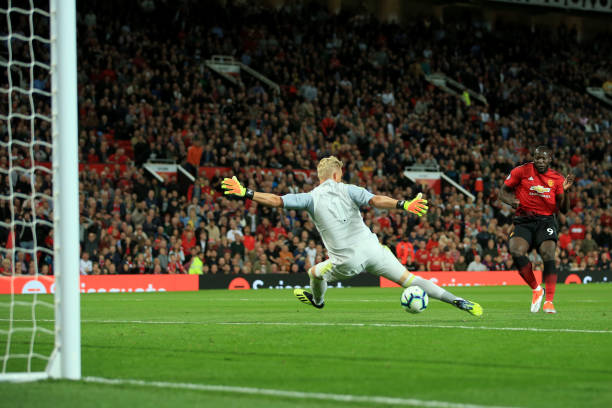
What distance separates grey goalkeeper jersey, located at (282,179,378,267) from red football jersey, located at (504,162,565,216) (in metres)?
3.51

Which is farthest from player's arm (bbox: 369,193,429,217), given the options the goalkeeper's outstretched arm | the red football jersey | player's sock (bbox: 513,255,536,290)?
player's sock (bbox: 513,255,536,290)

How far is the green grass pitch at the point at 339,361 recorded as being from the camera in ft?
18.2

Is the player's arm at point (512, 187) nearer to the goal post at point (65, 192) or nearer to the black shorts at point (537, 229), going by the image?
the black shorts at point (537, 229)

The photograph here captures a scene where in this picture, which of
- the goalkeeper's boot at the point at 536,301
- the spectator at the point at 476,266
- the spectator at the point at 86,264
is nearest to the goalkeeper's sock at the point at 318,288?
the goalkeeper's boot at the point at 536,301

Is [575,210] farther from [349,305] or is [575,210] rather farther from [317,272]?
[317,272]

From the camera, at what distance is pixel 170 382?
624 centimetres

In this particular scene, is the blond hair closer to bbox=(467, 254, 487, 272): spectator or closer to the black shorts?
the black shorts

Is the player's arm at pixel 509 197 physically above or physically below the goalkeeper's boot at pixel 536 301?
above

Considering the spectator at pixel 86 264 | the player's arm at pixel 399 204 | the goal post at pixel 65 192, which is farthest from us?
the spectator at pixel 86 264

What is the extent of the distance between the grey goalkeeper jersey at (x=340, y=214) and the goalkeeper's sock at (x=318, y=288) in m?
0.87

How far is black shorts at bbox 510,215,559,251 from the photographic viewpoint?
13414 mm

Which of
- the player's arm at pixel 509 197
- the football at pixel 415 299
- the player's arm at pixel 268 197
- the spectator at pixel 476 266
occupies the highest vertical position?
the player's arm at pixel 268 197

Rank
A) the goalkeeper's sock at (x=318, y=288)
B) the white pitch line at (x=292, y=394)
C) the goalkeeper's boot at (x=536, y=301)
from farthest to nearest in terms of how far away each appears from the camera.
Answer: the goalkeeper's boot at (x=536, y=301) < the goalkeeper's sock at (x=318, y=288) < the white pitch line at (x=292, y=394)

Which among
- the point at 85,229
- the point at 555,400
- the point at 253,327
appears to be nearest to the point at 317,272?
the point at 253,327
